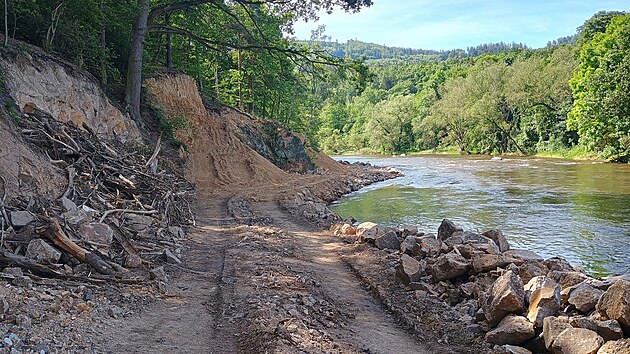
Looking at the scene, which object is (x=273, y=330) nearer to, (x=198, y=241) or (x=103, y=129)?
(x=198, y=241)

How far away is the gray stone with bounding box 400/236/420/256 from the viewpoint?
953 centimetres

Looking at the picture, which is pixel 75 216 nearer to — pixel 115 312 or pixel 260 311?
pixel 115 312

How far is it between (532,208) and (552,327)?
51.9 ft

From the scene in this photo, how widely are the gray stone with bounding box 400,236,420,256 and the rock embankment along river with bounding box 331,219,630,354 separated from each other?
0.27m

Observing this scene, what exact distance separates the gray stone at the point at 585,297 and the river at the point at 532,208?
234 inches

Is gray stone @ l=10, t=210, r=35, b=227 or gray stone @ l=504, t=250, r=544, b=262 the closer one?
gray stone @ l=10, t=210, r=35, b=227

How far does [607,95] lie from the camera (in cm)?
3953

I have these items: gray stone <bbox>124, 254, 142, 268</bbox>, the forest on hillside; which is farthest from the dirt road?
the forest on hillside

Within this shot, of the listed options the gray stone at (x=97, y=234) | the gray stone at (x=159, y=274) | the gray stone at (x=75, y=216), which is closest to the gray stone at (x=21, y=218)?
the gray stone at (x=75, y=216)

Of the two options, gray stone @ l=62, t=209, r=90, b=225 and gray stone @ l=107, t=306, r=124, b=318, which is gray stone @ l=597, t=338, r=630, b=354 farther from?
gray stone @ l=62, t=209, r=90, b=225

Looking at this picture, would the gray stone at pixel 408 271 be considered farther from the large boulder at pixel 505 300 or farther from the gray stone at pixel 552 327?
the gray stone at pixel 552 327

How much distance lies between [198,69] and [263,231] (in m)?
20.6

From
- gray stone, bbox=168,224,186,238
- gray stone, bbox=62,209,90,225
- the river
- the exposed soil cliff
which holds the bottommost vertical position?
the river

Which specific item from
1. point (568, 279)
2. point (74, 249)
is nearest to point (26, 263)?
point (74, 249)
